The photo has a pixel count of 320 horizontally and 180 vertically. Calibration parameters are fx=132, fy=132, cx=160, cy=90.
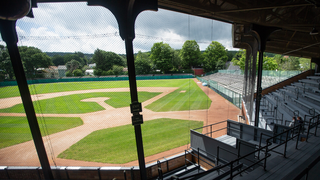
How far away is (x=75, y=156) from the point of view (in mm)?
6492

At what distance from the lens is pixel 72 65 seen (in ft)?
16.8

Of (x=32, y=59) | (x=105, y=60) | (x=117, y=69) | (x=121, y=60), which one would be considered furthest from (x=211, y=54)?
(x=32, y=59)

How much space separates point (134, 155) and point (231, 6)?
24.0ft

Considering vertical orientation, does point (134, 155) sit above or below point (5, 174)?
below

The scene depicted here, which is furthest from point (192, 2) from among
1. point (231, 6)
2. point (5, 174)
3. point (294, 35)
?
point (5, 174)

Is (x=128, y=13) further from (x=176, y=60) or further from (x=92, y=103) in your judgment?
(x=92, y=103)

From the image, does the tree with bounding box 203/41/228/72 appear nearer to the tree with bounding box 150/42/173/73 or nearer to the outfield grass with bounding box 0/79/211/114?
the outfield grass with bounding box 0/79/211/114

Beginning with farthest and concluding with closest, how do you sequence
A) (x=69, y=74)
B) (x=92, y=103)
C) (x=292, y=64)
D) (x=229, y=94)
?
1. (x=292, y=64)
2. (x=229, y=94)
3. (x=92, y=103)
4. (x=69, y=74)

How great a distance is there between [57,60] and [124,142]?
5.00 m

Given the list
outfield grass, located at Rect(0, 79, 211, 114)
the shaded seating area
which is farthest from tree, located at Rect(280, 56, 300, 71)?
the shaded seating area

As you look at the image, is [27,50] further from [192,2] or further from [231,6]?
[231,6]

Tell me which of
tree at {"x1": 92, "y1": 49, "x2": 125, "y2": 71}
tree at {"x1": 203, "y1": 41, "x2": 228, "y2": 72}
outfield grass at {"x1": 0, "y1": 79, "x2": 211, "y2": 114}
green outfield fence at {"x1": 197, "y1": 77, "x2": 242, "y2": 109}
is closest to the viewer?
tree at {"x1": 92, "y1": 49, "x2": 125, "y2": 71}

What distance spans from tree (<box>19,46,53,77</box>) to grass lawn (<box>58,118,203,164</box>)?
4.33 metres

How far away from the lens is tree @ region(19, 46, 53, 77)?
14.1 ft
